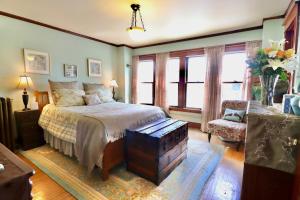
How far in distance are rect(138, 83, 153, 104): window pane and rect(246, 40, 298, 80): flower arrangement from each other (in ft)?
12.4

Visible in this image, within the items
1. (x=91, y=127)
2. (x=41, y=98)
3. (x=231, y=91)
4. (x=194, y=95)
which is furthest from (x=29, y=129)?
(x=231, y=91)

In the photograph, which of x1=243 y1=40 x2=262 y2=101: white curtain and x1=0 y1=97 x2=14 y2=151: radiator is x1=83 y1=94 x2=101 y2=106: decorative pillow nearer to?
x1=0 y1=97 x2=14 y2=151: radiator

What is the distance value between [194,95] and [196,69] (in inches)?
28.6

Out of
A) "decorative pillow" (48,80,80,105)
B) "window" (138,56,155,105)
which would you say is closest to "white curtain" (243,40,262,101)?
"window" (138,56,155,105)

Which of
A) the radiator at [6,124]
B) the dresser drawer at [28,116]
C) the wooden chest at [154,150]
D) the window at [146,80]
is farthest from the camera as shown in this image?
the window at [146,80]

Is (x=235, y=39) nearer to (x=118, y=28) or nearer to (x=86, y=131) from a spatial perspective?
(x=118, y=28)

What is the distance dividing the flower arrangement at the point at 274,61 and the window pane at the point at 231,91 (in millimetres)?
2408

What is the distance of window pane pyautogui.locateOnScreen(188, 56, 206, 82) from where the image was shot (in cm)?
426

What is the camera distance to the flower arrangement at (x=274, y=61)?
1.42 meters

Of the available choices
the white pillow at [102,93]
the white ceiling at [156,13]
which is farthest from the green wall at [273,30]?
the white pillow at [102,93]

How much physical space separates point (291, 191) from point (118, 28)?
12.3ft

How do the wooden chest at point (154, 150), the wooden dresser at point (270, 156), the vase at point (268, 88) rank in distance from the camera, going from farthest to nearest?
the wooden chest at point (154, 150)
the vase at point (268, 88)
the wooden dresser at point (270, 156)

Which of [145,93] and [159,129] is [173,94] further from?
[159,129]

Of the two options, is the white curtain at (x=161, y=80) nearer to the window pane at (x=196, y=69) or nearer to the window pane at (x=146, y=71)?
the window pane at (x=146, y=71)
